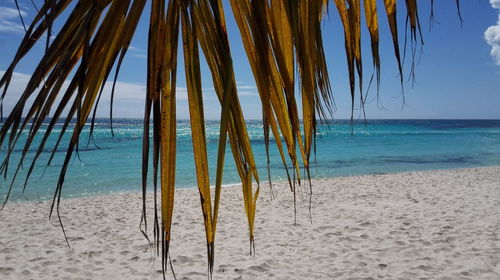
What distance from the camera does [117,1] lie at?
42 cm

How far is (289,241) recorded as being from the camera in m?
4.82

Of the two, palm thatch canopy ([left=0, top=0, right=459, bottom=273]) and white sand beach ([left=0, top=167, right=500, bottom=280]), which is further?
white sand beach ([left=0, top=167, right=500, bottom=280])

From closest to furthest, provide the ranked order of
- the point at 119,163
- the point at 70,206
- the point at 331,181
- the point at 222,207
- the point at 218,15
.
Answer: the point at 218,15, the point at 222,207, the point at 70,206, the point at 331,181, the point at 119,163

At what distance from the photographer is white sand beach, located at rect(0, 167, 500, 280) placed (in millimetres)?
3887

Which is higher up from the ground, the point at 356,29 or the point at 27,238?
Result: the point at 356,29

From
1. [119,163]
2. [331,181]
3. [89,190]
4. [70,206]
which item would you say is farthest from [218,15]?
[119,163]

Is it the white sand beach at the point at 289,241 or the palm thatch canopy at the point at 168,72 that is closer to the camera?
the palm thatch canopy at the point at 168,72

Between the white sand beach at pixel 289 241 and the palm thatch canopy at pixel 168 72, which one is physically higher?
the palm thatch canopy at pixel 168 72

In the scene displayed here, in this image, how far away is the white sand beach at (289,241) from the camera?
389 centimetres

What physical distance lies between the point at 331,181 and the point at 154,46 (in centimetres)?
1053

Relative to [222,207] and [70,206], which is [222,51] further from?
[70,206]

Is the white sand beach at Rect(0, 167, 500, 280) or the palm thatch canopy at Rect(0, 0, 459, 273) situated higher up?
the palm thatch canopy at Rect(0, 0, 459, 273)

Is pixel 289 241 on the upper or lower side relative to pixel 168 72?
lower

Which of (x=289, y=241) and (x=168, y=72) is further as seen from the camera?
(x=289, y=241)
